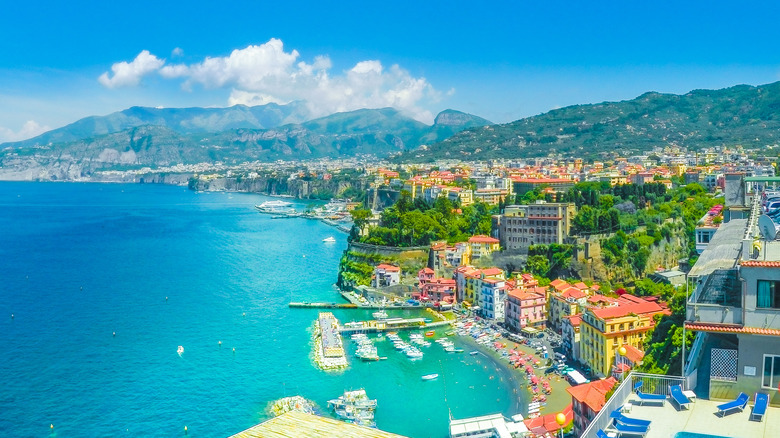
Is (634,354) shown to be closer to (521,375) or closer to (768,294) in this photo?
(521,375)

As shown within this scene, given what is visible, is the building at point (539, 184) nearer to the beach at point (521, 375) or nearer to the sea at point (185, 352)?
the sea at point (185, 352)

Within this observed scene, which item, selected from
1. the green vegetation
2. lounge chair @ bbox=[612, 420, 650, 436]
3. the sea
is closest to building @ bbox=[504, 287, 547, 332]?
the sea

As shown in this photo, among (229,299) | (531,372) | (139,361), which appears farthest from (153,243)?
(531,372)

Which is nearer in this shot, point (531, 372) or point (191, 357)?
point (531, 372)

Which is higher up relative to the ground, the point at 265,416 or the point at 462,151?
the point at 462,151

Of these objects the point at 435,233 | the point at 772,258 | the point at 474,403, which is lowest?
the point at 474,403

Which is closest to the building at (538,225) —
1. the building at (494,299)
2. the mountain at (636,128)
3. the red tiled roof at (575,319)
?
the building at (494,299)

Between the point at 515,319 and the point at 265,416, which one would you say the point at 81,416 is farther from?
the point at 515,319
